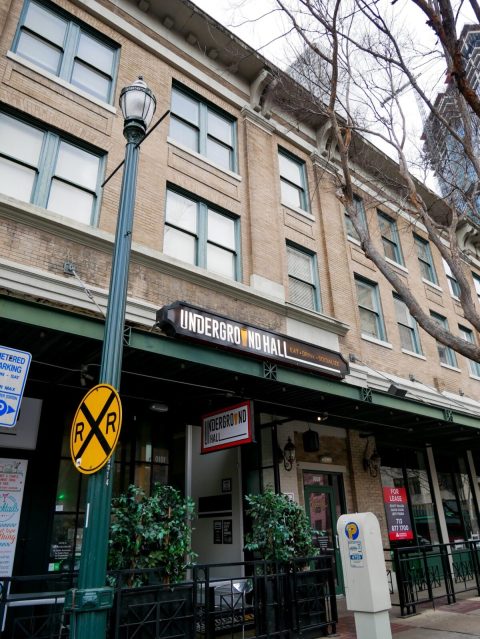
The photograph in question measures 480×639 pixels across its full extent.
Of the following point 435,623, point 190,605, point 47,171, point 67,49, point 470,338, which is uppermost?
point 67,49

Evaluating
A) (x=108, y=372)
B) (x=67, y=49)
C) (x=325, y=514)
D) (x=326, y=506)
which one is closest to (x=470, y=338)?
(x=326, y=506)

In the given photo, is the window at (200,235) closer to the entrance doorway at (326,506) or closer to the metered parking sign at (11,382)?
the entrance doorway at (326,506)

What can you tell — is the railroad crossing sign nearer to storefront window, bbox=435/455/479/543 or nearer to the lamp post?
the lamp post

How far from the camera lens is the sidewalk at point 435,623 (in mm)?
7414

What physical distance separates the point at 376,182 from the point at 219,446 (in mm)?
12411

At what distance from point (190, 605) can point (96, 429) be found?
366cm

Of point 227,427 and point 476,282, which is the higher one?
point 476,282

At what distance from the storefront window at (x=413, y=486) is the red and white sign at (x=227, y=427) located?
22.4 ft

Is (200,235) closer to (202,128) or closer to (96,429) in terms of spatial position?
(202,128)

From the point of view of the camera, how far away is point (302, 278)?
44.7 ft

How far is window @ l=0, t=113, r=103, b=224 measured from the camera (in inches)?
350

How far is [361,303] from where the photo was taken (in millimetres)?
15383


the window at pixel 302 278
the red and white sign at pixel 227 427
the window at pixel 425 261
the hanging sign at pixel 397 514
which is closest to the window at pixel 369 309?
the window at pixel 302 278

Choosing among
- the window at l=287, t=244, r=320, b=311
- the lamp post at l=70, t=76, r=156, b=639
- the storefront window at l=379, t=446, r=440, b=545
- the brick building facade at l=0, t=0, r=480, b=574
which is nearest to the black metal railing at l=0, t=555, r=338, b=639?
the brick building facade at l=0, t=0, r=480, b=574
